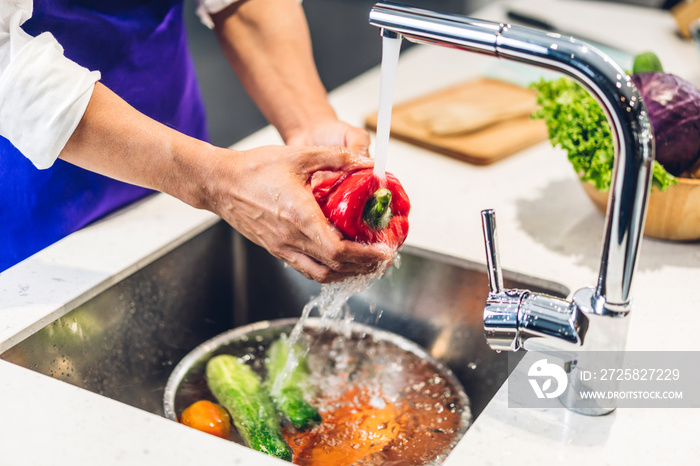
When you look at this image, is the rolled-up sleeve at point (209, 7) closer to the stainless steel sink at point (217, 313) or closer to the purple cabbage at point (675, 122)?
the stainless steel sink at point (217, 313)

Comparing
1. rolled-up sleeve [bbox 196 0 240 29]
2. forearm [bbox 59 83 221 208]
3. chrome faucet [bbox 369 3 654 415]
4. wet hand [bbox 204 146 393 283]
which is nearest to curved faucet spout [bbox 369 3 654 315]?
chrome faucet [bbox 369 3 654 415]

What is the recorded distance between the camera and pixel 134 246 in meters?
1.11

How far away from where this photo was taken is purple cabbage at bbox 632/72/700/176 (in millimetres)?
1097

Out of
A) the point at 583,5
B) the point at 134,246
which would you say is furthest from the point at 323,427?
the point at 583,5

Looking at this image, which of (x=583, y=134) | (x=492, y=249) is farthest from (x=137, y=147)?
(x=583, y=134)

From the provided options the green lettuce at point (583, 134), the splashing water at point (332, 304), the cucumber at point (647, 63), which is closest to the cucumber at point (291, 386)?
the splashing water at point (332, 304)

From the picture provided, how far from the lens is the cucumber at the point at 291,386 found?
100 cm

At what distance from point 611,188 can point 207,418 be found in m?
0.59

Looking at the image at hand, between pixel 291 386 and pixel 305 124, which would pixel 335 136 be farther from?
pixel 291 386

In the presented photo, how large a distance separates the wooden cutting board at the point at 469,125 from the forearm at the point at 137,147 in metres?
0.66

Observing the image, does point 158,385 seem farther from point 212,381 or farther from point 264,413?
point 264,413

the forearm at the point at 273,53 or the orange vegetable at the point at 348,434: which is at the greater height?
the forearm at the point at 273,53

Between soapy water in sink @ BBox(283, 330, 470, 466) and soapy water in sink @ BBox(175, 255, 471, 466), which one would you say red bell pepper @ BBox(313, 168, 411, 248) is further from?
soapy water in sink @ BBox(283, 330, 470, 466)

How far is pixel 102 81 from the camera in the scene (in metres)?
1.15
